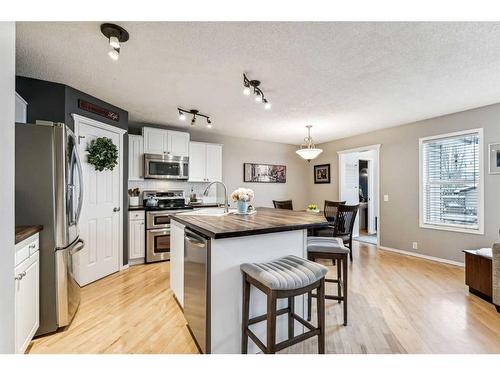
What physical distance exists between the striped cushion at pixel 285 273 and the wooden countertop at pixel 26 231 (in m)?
1.44

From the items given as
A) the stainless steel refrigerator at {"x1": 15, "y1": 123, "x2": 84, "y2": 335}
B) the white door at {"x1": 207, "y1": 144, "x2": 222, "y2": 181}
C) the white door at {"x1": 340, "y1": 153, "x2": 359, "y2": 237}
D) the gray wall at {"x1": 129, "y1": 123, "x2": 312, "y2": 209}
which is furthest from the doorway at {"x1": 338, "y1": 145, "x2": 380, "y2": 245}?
the stainless steel refrigerator at {"x1": 15, "y1": 123, "x2": 84, "y2": 335}

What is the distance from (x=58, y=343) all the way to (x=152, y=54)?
244 cm

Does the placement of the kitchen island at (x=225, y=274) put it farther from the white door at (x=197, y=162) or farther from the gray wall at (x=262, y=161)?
the gray wall at (x=262, y=161)

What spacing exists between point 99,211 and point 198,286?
7.12 ft

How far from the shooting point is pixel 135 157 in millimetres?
3988

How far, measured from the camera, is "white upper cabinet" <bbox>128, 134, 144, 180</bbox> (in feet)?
12.9

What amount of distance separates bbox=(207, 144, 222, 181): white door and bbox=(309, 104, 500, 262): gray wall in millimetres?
2889

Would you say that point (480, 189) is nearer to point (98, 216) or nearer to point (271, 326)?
point (271, 326)

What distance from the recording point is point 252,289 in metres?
1.71

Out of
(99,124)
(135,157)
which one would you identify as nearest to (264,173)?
(135,157)

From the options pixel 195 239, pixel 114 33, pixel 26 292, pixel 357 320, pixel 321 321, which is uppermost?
pixel 114 33

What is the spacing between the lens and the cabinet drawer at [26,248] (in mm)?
1552

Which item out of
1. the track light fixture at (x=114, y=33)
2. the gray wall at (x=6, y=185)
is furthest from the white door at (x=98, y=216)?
the gray wall at (x=6, y=185)
